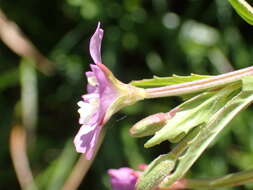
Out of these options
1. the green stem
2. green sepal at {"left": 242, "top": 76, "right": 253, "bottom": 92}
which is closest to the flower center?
the green stem

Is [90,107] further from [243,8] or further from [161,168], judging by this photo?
[243,8]

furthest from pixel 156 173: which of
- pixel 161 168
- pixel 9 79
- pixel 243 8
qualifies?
pixel 9 79

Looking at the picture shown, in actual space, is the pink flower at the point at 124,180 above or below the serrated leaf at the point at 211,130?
below

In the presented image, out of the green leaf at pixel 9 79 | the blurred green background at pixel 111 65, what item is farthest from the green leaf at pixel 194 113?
the green leaf at pixel 9 79

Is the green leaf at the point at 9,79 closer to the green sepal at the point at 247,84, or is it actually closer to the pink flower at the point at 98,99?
the pink flower at the point at 98,99

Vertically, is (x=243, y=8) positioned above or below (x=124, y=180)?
above
